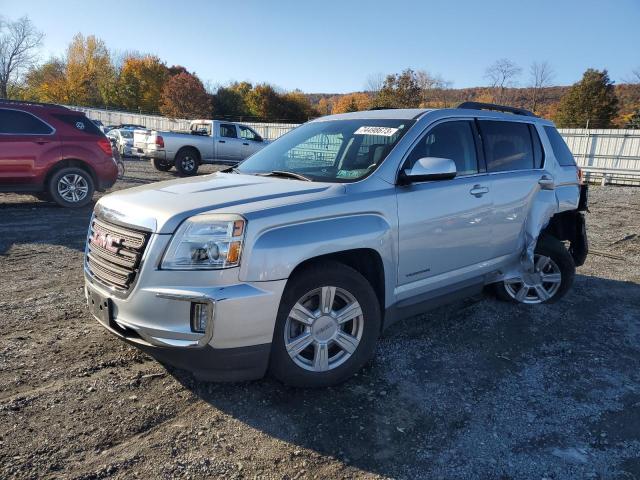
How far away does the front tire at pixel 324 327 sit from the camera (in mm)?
2934

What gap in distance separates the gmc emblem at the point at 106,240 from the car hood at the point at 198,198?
11cm

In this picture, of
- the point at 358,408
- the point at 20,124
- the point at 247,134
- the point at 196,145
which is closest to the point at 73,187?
the point at 20,124

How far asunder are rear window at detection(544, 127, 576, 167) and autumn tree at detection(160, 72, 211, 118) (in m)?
50.7

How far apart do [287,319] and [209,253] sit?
63cm

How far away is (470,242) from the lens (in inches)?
157

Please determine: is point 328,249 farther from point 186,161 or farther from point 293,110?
point 293,110

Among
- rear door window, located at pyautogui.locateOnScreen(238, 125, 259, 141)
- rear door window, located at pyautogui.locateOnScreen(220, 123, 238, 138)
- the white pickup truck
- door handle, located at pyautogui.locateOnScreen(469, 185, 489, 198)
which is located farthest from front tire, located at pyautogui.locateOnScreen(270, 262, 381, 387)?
rear door window, located at pyautogui.locateOnScreen(238, 125, 259, 141)

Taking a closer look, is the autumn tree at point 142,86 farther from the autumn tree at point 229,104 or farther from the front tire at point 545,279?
the front tire at point 545,279

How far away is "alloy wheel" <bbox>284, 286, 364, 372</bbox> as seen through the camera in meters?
3.02

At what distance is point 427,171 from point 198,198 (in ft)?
5.18

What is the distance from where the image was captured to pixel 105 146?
9.60 meters

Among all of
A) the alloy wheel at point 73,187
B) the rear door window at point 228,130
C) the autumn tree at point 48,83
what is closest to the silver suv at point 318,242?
the alloy wheel at point 73,187

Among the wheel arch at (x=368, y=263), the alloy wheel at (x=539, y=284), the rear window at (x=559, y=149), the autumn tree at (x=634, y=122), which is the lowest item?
the alloy wheel at (x=539, y=284)

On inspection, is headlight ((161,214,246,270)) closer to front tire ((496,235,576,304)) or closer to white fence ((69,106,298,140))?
front tire ((496,235,576,304))
